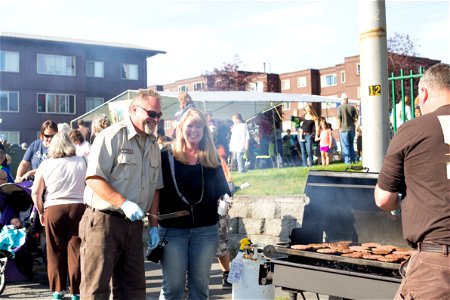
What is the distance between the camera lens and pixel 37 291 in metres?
7.16

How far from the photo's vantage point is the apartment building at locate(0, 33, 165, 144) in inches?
1496

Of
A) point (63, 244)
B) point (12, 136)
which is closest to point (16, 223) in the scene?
point (63, 244)

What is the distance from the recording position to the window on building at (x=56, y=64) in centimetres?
3919

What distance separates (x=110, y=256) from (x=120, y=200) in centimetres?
44

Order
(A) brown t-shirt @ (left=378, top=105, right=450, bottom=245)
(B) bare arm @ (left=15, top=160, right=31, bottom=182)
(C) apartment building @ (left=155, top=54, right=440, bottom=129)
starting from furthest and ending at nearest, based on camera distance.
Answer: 1. (C) apartment building @ (left=155, top=54, right=440, bottom=129)
2. (B) bare arm @ (left=15, top=160, right=31, bottom=182)
3. (A) brown t-shirt @ (left=378, top=105, right=450, bottom=245)

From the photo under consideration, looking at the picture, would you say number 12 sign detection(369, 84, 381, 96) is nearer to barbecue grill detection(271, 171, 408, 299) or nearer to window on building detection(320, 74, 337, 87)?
barbecue grill detection(271, 171, 408, 299)

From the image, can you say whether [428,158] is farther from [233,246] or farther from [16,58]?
[16,58]

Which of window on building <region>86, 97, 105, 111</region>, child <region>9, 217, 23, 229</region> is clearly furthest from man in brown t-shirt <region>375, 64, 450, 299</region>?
window on building <region>86, 97, 105, 111</region>

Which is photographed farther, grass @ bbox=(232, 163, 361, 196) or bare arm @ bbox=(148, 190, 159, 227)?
grass @ bbox=(232, 163, 361, 196)

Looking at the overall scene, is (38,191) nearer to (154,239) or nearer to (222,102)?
(154,239)

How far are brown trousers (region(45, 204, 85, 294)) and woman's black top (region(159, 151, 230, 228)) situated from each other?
90.9 inches

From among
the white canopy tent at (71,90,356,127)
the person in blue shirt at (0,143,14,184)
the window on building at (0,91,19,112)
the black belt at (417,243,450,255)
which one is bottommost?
the black belt at (417,243,450,255)

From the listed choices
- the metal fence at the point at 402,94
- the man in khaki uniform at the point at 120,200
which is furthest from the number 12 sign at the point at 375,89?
the man in khaki uniform at the point at 120,200

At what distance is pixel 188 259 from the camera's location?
449cm
